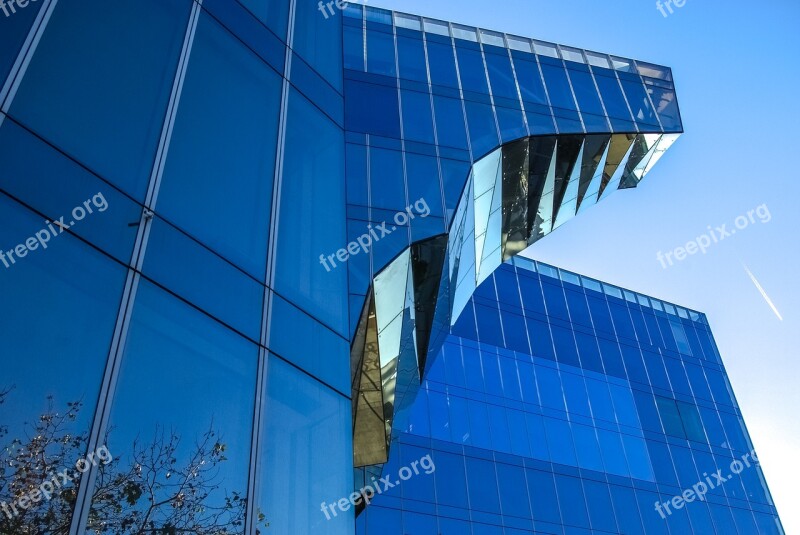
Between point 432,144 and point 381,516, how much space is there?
16850 millimetres

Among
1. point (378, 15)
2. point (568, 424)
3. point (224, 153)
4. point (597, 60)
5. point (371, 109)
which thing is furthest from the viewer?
point (568, 424)

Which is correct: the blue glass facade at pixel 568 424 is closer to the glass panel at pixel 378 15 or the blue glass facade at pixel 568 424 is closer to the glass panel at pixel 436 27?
the glass panel at pixel 436 27

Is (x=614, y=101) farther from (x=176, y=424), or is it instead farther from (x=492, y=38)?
(x=176, y=424)

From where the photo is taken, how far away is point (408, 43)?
22.6m

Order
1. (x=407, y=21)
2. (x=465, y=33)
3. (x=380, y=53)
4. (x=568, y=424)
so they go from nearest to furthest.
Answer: (x=380, y=53) < (x=407, y=21) < (x=465, y=33) < (x=568, y=424)

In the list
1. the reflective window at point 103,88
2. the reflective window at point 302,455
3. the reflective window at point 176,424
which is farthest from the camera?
the reflective window at point 302,455

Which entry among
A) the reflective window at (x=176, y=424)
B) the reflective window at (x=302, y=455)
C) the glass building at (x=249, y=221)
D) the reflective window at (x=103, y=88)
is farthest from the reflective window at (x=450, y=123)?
the reflective window at (x=176, y=424)

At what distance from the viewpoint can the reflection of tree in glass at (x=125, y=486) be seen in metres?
6.46

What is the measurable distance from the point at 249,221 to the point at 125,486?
175 inches

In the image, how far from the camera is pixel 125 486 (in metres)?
7.12

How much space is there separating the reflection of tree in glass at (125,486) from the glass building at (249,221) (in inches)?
0.8

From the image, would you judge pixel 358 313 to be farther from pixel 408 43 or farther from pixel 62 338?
pixel 408 43

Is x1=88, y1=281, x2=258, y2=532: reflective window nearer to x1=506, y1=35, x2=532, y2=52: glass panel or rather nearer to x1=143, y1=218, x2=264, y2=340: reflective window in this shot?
x1=143, y1=218, x2=264, y2=340: reflective window

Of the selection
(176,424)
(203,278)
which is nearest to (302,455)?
(176,424)
